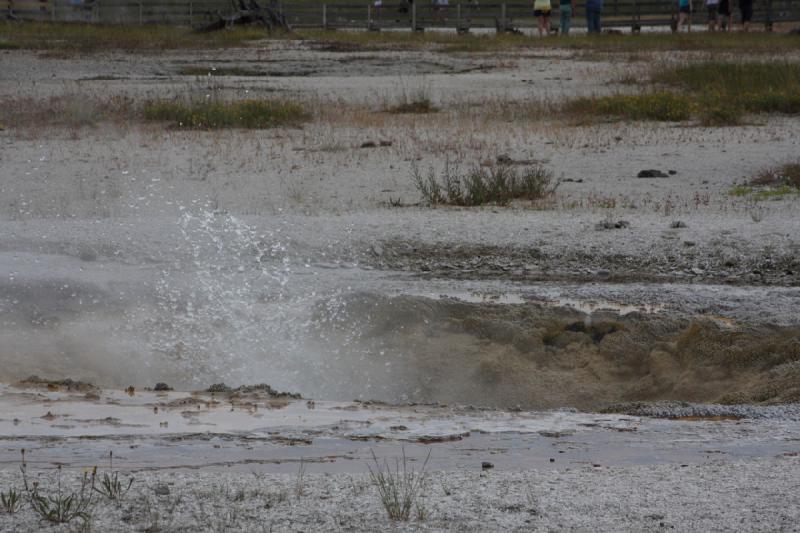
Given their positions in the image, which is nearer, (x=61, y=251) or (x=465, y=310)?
(x=465, y=310)

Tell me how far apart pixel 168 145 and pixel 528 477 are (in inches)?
408

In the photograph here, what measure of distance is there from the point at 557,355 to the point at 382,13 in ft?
128

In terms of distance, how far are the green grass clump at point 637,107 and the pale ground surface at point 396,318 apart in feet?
2.52

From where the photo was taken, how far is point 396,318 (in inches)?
310

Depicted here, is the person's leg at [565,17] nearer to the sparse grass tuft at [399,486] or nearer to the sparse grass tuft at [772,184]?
the sparse grass tuft at [772,184]

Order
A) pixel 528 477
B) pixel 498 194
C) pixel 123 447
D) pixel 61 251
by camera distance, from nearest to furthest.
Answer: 1. pixel 528 477
2. pixel 123 447
3. pixel 61 251
4. pixel 498 194

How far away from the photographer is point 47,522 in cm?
389

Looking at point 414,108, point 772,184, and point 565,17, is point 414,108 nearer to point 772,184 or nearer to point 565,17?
point 772,184

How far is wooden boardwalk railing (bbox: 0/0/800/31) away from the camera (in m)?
41.0

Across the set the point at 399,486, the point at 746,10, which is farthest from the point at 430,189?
the point at 746,10

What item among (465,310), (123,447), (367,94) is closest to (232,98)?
(367,94)

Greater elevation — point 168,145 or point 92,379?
point 168,145

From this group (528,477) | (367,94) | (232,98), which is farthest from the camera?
(367,94)

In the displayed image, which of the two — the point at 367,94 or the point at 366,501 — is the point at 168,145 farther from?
the point at 366,501
